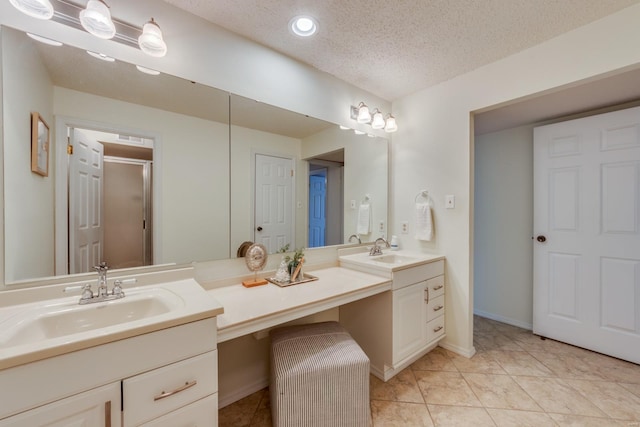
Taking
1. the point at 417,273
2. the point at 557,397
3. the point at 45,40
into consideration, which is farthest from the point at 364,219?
the point at 45,40

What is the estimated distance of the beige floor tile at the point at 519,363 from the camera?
190 cm

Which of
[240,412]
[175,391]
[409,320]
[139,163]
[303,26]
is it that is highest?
[303,26]

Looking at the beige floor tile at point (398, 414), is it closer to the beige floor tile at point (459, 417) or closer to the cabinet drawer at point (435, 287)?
the beige floor tile at point (459, 417)

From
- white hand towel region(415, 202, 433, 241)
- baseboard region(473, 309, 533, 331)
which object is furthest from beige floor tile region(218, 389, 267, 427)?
baseboard region(473, 309, 533, 331)

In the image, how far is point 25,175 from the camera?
1077mm

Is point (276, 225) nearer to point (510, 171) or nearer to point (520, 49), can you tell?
point (520, 49)

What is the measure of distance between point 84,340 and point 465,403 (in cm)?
196

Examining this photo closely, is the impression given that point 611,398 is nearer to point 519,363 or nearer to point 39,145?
point 519,363

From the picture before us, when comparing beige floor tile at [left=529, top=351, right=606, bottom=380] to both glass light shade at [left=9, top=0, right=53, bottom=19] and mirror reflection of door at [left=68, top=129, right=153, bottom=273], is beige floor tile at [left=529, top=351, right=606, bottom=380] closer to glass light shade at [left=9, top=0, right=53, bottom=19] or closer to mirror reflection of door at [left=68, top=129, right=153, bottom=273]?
mirror reflection of door at [left=68, top=129, right=153, bottom=273]

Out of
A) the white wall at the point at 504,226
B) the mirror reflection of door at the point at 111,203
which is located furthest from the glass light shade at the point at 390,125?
the mirror reflection of door at the point at 111,203

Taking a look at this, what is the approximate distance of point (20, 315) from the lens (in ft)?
3.08

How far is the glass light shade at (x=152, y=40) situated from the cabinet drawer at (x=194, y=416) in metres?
1.58

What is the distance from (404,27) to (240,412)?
2520 millimetres

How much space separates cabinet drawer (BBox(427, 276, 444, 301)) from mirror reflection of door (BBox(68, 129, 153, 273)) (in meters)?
1.92
